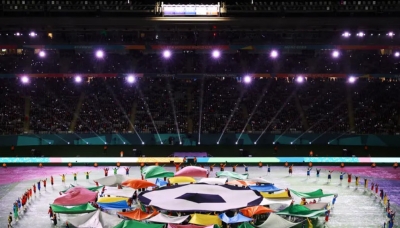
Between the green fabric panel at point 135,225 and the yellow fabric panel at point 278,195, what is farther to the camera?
the yellow fabric panel at point 278,195

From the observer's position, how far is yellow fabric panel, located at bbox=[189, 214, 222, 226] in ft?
73.6

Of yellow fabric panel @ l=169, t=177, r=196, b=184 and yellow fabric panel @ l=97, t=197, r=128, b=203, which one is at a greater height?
yellow fabric panel @ l=169, t=177, r=196, b=184

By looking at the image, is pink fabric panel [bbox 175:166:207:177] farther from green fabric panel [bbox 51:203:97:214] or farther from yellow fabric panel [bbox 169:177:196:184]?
green fabric panel [bbox 51:203:97:214]

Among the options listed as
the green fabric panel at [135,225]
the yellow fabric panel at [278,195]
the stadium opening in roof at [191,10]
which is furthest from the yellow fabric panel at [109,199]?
the stadium opening in roof at [191,10]

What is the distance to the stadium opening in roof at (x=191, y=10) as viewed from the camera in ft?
151

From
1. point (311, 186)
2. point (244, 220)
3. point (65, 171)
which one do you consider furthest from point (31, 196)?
point (311, 186)

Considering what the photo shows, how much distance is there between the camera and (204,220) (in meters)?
22.7

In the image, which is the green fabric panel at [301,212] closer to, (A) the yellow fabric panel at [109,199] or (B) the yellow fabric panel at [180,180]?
(B) the yellow fabric panel at [180,180]

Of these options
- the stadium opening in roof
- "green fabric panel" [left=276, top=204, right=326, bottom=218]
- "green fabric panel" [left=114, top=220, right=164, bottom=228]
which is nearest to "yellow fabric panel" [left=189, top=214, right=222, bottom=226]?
"green fabric panel" [left=114, top=220, right=164, bottom=228]

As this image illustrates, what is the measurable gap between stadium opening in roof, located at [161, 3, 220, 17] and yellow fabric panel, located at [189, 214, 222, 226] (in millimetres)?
26943

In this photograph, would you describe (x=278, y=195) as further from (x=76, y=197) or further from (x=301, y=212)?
(x=76, y=197)

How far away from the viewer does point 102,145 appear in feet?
163

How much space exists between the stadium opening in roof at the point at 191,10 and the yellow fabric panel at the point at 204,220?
26.9m

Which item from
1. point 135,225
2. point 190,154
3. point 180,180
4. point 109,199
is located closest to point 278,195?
point 180,180
